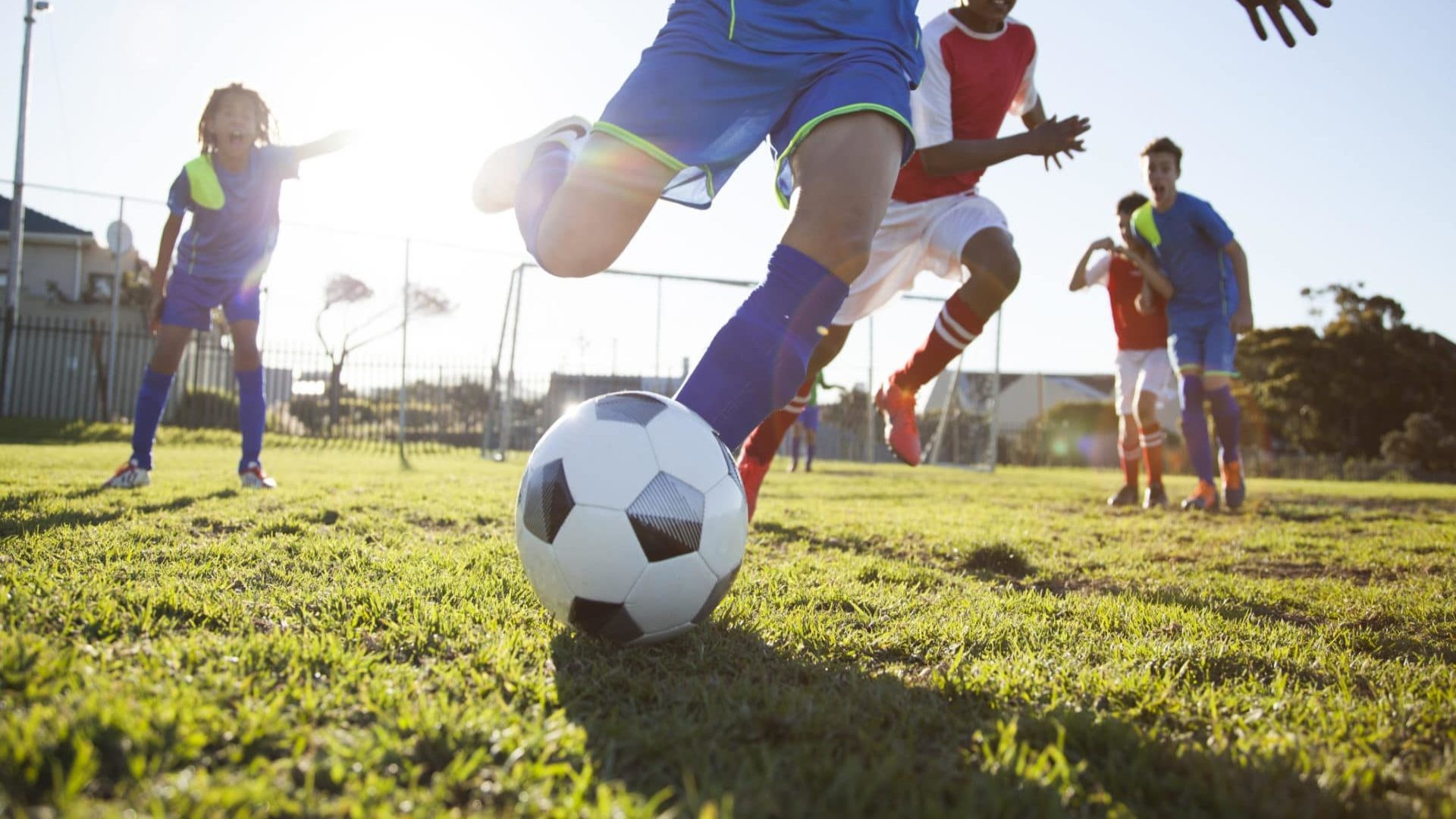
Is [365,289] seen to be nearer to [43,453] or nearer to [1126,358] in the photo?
[43,453]

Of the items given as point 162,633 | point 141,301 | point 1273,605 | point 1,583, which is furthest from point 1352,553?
point 141,301

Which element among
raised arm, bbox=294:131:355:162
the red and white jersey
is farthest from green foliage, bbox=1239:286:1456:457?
raised arm, bbox=294:131:355:162

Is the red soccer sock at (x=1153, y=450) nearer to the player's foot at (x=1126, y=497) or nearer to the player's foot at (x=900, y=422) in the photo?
the player's foot at (x=1126, y=497)

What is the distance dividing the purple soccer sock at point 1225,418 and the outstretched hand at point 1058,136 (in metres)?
3.67

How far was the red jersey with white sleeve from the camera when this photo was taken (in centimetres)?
689

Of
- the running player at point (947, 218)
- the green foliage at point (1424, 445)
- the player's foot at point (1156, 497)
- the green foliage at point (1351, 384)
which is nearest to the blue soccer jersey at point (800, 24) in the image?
the running player at point (947, 218)

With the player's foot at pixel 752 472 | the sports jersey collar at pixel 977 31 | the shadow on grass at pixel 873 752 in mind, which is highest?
the sports jersey collar at pixel 977 31

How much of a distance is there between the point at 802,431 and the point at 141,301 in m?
15.6

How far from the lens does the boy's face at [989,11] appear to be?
11.8 feet

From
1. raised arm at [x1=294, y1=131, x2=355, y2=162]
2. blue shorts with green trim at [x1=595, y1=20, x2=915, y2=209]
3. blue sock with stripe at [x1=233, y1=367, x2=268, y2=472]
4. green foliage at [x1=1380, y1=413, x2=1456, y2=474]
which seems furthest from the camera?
green foliage at [x1=1380, y1=413, x2=1456, y2=474]

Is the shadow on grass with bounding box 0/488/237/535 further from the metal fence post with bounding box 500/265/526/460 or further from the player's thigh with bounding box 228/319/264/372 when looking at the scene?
the metal fence post with bounding box 500/265/526/460

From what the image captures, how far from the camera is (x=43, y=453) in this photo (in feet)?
24.2

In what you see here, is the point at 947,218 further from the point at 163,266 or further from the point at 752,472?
the point at 163,266

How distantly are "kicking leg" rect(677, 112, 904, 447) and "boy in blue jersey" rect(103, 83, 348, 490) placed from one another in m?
3.73
